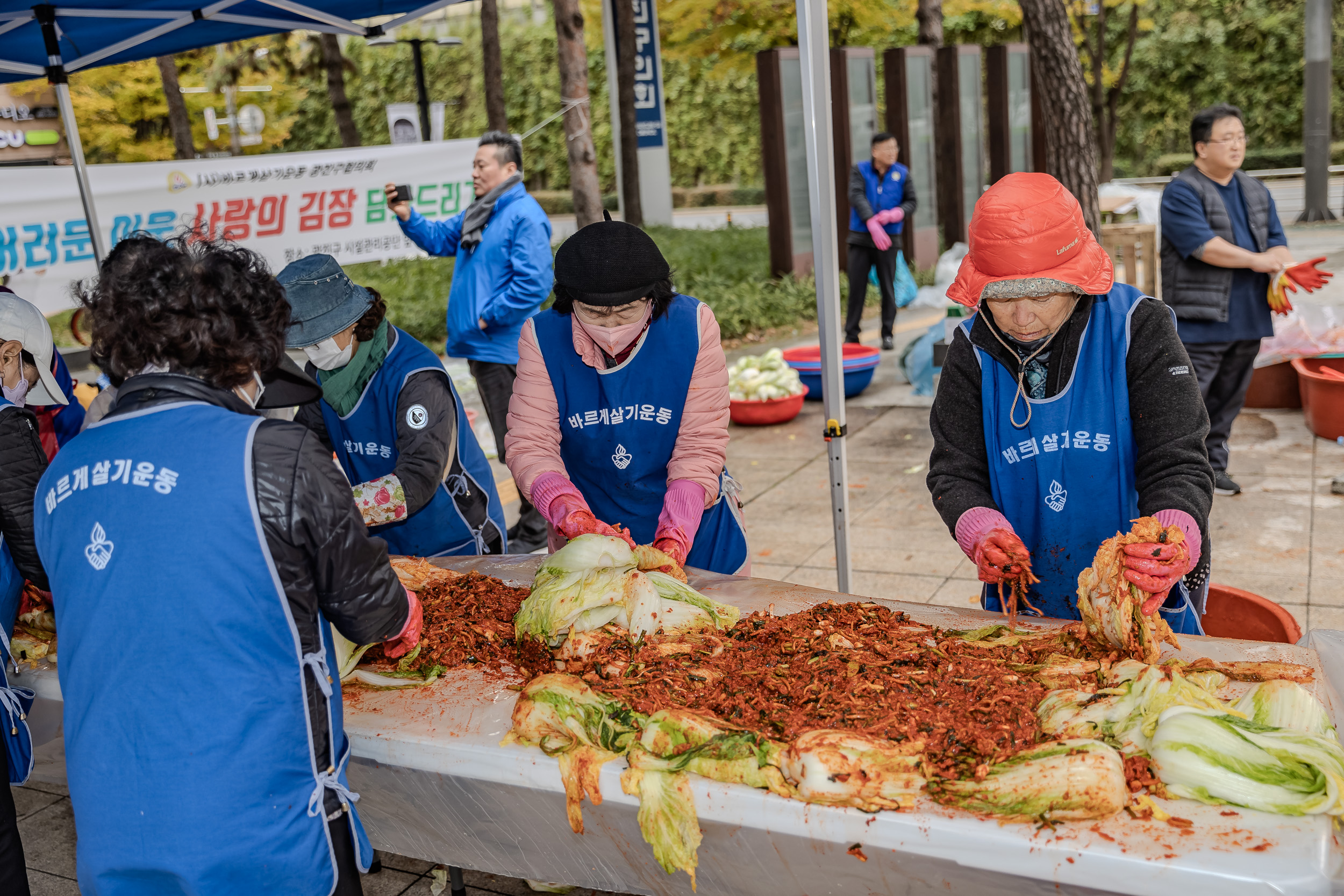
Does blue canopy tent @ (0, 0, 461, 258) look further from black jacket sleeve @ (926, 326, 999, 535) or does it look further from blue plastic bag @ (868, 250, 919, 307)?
blue plastic bag @ (868, 250, 919, 307)

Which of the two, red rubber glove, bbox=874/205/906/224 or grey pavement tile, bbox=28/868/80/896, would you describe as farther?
red rubber glove, bbox=874/205/906/224

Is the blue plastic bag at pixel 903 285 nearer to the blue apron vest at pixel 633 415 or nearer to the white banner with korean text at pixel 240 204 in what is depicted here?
the white banner with korean text at pixel 240 204

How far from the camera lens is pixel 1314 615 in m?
4.57

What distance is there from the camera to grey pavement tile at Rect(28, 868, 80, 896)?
11.3 ft

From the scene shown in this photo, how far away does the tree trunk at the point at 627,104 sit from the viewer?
14.0 meters

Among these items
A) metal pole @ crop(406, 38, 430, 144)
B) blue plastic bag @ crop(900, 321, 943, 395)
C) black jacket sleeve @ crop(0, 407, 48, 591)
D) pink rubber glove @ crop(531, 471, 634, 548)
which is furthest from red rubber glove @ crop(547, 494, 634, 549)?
metal pole @ crop(406, 38, 430, 144)

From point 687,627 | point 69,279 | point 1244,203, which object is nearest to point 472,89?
point 69,279

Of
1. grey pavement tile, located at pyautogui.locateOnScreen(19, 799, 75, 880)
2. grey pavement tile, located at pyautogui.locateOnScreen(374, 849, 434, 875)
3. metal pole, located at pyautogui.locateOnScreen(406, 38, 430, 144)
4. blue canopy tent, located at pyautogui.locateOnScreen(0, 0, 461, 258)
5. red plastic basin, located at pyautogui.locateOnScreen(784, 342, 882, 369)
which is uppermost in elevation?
metal pole, located at pyautogui.locateOnScreen(406, 38, 430, 144)

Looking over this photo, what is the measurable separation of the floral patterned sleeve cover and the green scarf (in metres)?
0.36

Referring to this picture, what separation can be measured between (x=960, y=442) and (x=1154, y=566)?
2.40ft

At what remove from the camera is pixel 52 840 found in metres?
3.74

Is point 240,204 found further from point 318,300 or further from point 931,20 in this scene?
point 931,20

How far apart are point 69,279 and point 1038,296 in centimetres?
697

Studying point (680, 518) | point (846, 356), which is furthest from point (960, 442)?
point (846, 356)
